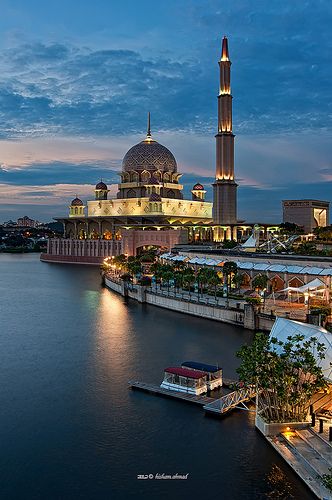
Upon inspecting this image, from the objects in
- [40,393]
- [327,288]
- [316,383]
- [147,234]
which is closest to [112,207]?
[147,234]

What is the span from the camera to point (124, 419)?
20734 millimetres

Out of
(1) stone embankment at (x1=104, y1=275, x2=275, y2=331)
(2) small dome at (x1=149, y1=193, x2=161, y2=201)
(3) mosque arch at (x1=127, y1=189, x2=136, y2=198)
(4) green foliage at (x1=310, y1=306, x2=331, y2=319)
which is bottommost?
(1) stone embankment at (x1=104, y1=275, x2=275, y2=331)

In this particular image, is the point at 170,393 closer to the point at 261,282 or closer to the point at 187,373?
the point at 187,373

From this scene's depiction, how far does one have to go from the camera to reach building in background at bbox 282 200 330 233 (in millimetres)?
87688

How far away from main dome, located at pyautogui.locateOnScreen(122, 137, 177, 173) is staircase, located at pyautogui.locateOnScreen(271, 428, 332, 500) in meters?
82.8

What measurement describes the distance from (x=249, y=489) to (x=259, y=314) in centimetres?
1973

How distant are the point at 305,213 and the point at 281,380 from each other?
7302cm

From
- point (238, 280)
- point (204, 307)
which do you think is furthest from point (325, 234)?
point (204, 307)

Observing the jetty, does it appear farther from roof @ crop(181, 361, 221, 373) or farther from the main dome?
the main dome

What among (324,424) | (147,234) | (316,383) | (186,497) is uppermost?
(147,234)

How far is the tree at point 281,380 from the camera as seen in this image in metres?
18.2

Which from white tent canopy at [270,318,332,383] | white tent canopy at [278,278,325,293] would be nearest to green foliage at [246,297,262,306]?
white tent canopy at [278,278,325,293]

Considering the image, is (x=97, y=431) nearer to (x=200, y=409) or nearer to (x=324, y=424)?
(x=200, y=409)

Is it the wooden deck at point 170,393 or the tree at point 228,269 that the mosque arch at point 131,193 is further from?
the wooden deck at point 170,393
